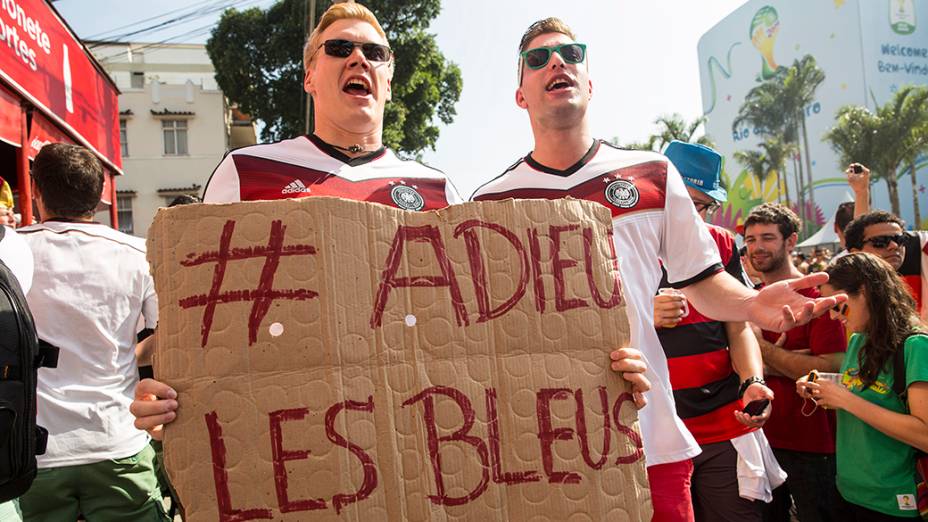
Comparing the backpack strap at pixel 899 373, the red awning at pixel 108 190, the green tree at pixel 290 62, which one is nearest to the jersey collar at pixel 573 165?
the backpack strap at pixel 899 373

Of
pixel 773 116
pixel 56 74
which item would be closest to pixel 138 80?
pixel 56 74

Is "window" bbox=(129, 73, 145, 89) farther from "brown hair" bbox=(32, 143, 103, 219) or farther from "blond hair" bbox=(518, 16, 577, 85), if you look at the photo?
"blond hair" bbox=(518, 16, 577, 85)

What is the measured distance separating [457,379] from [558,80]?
47.0 inches

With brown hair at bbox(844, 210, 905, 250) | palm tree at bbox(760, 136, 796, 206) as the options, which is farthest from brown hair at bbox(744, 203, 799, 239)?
palm tree at bbox(760, 136, 796, 206)

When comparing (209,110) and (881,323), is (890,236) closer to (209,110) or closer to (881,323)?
(881,323)

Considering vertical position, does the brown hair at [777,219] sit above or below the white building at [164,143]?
below

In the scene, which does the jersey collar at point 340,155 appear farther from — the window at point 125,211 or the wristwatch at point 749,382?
the window at point 125,211

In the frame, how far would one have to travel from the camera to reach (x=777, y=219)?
3988 mm

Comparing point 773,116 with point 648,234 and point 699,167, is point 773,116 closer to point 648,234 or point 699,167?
point 699,167

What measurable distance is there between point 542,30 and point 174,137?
3049 cm

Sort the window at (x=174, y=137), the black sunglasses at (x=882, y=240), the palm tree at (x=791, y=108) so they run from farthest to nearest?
1. the palm tree at (x=791, y=108)
2. the window at (x=174, y=137)
3. the black sunglasses at (x=882, y=240)

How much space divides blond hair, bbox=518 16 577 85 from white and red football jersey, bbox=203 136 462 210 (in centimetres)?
64

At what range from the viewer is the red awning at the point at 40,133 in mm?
6391

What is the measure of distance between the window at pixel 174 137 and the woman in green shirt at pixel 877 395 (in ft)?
98.8
